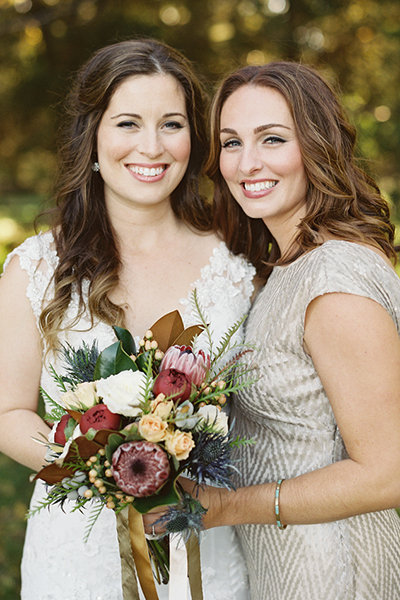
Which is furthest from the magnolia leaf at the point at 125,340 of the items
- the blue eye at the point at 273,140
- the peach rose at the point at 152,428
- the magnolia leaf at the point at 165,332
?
the blue eye at the point at 273,140

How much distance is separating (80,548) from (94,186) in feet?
4.94

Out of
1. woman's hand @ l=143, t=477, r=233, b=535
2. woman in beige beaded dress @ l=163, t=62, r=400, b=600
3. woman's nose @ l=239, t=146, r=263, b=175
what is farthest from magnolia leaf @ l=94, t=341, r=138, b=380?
woman's nose @ l=239, t=146, r=263, b=175

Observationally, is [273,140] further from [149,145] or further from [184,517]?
[184,517]

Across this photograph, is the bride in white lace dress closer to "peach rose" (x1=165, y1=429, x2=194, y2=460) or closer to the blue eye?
the blue eye

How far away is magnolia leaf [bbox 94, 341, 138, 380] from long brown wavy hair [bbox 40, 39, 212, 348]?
0.66 meters

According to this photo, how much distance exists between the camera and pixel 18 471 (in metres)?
5.65

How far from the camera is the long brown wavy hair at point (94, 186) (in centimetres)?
275

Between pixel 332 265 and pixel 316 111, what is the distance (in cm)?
65

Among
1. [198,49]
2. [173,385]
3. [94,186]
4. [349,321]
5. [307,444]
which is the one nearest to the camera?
[173,385]

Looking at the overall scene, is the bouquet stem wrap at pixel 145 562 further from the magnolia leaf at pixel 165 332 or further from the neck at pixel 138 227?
the neck at pixel 138 227

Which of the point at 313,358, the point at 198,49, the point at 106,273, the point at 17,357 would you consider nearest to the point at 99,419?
the point at 313,358

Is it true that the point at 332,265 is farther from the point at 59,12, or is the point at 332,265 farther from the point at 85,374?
the point at 59,12

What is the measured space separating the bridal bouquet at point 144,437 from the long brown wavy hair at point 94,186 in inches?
29.6

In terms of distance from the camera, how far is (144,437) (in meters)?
1.81
